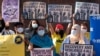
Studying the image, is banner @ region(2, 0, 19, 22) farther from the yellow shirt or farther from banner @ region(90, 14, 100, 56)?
banner @ region(90, 14, 100, 56)

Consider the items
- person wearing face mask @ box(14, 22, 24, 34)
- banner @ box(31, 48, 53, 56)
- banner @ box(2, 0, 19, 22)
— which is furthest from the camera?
banner @ box(2, 0, 19, 22)

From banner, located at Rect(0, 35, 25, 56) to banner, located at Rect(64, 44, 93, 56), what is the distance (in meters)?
1.02

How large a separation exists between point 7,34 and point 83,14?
386 cm

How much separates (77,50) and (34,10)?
4.27 m

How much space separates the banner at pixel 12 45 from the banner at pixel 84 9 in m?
3.92

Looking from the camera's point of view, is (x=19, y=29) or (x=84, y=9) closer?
(x=19, y=29)

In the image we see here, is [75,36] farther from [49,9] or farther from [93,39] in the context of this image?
[49,9]

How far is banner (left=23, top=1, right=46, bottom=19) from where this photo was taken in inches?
576

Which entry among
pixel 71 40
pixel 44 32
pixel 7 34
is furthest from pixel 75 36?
pixel 7 34

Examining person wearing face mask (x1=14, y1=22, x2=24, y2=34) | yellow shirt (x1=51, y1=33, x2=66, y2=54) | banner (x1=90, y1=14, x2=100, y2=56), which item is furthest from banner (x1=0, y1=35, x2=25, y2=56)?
yellow shirt (x1=51, y1=33, x2=66, y2=54)

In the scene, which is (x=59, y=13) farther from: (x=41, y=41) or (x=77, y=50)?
(x=77, y=50)

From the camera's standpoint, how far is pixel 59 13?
48.2 ft

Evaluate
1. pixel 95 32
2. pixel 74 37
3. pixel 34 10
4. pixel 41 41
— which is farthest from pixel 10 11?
pixel 95 32

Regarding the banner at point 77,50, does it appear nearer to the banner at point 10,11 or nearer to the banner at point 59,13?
the banner at point 10,11
